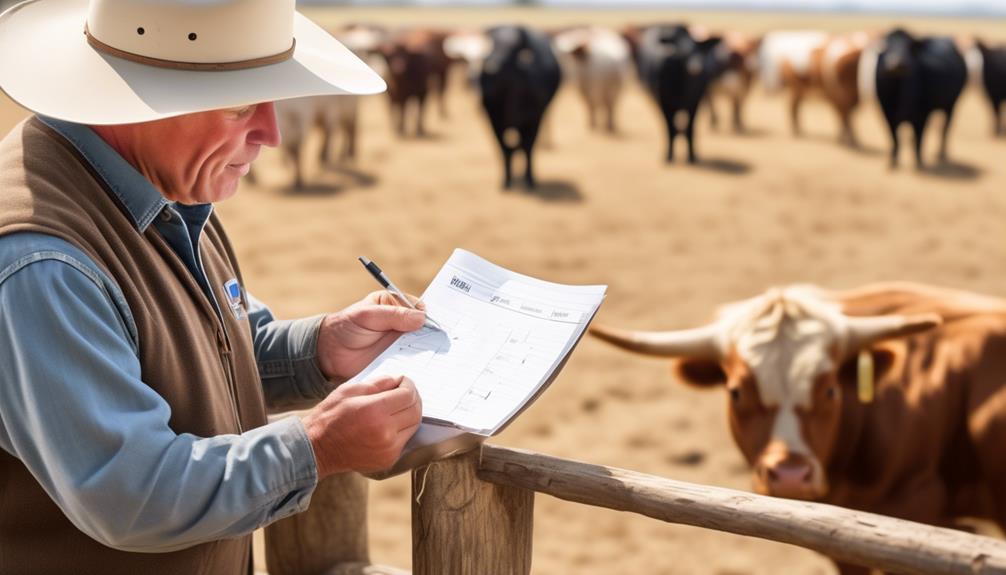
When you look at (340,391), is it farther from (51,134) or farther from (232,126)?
(51,134)

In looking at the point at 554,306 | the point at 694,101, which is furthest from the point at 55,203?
the point at 694,101

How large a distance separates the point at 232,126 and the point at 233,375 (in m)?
0.39

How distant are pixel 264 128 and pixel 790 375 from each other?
6.52 ft

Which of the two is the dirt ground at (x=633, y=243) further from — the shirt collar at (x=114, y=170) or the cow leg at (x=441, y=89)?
the shirt collar at (x=114, y=170)

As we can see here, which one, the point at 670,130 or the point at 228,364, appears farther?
the point at 670,130

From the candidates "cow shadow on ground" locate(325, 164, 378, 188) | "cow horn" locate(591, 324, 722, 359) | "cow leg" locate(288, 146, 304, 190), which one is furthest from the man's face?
"cow shadow on ground" locate(325, 164, 378, 188)

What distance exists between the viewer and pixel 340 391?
142cm

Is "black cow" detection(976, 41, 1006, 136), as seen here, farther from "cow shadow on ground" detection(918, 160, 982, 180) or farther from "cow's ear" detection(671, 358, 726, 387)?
"cow's ear" detection(671, 358, 726, 387)

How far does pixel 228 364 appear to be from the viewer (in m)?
1.62

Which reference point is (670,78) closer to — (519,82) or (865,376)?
(519,82)

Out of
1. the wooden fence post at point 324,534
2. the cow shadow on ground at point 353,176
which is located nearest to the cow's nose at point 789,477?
the wooden fence post at point 324,534

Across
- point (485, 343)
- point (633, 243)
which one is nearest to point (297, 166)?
point (633, 243)

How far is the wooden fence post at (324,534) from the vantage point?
245 centimetres

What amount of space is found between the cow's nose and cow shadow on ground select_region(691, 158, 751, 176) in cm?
975
